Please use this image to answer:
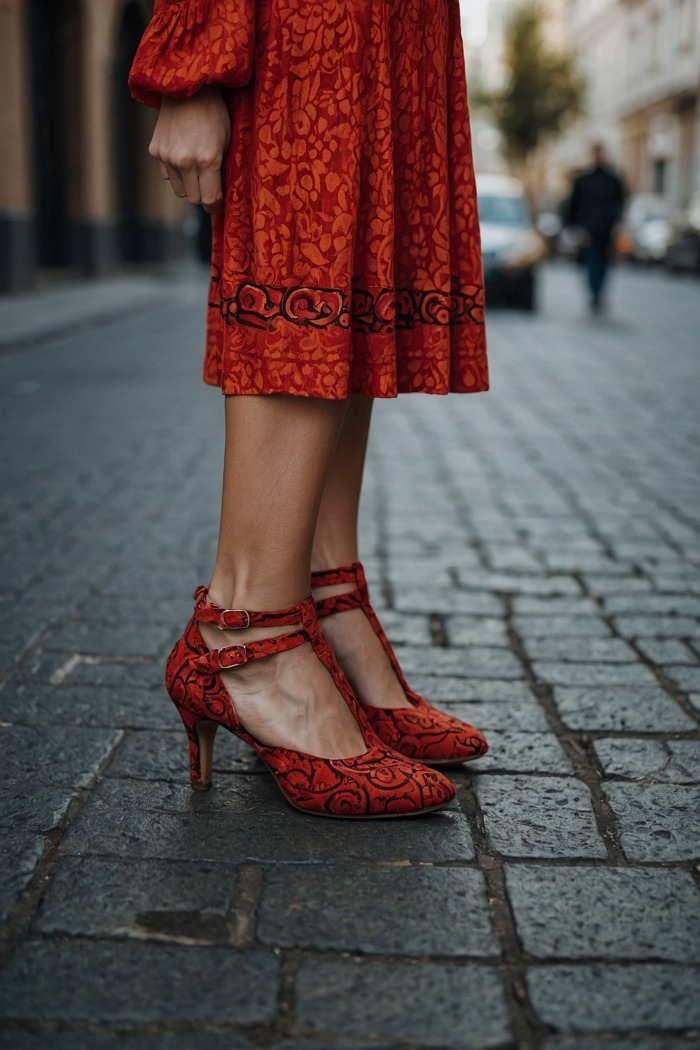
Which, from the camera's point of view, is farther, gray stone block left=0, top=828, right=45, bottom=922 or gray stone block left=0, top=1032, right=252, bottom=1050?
gray stone block left=0, top=828, right=45, bottom=922

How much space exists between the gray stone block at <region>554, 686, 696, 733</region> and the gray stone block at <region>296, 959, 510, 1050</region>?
0.85 m

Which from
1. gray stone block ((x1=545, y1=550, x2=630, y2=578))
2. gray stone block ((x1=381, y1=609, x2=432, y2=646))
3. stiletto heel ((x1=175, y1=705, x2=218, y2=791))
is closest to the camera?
stiletto heel ((x1=175, y1=705, x2=218, y2=791))

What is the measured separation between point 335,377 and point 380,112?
1.26 ft

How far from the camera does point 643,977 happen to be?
50.9 inches

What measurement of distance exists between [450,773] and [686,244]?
849 inches

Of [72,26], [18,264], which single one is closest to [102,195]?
[72,26]

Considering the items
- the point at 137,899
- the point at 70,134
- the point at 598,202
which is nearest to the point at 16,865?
the point at 137,899

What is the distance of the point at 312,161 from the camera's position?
1562 mm

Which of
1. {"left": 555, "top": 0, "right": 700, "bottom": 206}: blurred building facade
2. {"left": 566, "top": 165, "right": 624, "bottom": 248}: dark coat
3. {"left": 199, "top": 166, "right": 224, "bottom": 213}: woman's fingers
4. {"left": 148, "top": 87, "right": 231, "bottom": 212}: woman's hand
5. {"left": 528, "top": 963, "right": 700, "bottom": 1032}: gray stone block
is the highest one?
{"left": 555, "top": 0, "right": 700, "bottom": 206}: blurred building facade

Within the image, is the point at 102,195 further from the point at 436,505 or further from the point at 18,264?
the point at 436,505

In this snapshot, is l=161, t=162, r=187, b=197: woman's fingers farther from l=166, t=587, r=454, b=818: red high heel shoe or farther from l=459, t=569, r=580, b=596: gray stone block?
l=459, t=569, r=580, b=596: gray stone block

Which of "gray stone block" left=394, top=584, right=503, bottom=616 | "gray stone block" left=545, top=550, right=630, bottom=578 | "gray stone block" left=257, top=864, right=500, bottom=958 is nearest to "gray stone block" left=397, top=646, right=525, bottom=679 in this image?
"gray stone block" left=394, top=584, right=503, bottom=616

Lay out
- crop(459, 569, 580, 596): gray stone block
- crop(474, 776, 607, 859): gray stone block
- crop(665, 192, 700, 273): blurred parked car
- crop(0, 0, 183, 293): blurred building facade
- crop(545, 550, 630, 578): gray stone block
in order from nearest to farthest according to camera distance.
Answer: crop(474, 776, 607, 859): gray stone block < crop(459, 569, 580, 596): gray stone block < crop(545, 550, 630, 578): gray stone block < crop(0, 0, 183, 293): blurred building facade < crop(665, 192, 700, 273): blurred parked car

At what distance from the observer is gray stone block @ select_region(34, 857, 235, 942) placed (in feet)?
4.50
